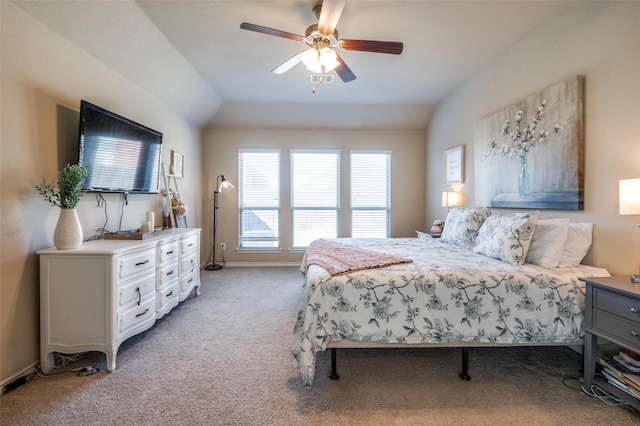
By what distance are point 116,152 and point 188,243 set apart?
1215 millimetres

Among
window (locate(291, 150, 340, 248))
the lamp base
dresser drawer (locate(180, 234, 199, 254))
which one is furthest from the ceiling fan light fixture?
the lamp base

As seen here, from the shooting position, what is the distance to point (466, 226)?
3.12m

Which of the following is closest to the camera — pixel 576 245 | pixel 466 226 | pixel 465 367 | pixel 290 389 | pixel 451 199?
pixel 290 389

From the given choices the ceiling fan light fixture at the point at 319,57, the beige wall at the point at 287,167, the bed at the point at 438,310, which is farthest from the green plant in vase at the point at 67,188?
the beige wall at the point at 287,167

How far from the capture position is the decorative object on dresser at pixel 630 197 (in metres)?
1.63

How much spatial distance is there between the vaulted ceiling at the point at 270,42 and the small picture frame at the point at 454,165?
0.93m

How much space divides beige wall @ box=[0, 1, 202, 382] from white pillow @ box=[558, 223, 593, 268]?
388cm

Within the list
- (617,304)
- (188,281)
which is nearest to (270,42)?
(188,281)

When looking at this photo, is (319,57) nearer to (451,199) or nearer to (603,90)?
(603,90)

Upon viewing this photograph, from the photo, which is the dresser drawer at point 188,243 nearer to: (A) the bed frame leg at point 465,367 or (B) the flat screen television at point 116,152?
(B) the flat screen television at point 116,152

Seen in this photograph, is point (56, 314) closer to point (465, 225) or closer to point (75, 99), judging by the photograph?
point (75, 99)

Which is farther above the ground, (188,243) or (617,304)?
(188,243)

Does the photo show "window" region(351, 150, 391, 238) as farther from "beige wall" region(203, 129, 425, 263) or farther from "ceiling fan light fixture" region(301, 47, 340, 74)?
"ceiling fan light fixture" region(301, 47, 340, 74)

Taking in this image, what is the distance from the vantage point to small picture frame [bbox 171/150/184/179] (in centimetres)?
404
